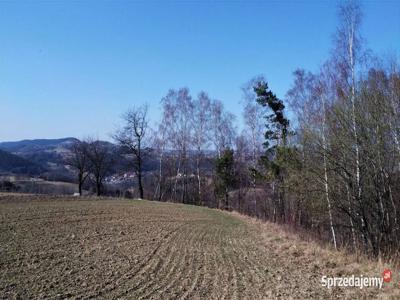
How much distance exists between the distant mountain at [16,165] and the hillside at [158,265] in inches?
3479

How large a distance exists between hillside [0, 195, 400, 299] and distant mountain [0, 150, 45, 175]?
88356 millimetres

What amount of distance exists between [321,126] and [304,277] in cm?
873

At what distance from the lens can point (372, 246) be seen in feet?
48.8

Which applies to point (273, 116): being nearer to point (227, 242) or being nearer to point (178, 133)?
point (178, 133)

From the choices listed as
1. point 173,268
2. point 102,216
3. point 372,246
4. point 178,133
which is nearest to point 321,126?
Answer: point 372,246

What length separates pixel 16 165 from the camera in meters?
100

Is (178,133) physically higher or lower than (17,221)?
higher

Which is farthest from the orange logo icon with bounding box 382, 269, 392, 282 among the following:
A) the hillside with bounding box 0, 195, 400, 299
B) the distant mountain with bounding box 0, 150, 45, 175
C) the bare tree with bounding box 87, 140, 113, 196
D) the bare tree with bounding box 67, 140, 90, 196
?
the distant mountain with bounding box 0, 150, 45, 175

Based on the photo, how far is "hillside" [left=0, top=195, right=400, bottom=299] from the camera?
277 inches

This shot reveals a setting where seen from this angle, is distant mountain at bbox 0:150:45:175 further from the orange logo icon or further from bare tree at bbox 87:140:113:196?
the orange logo icon

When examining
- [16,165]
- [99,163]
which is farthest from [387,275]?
[16,165]

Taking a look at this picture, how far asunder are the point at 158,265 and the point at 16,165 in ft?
344

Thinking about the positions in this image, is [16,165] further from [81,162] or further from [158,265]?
[158,265]

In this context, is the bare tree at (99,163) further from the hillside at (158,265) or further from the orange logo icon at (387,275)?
the orange logo icon at (387,275)
